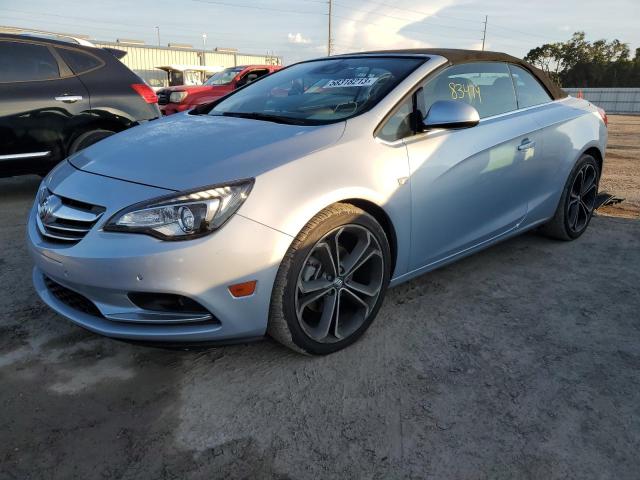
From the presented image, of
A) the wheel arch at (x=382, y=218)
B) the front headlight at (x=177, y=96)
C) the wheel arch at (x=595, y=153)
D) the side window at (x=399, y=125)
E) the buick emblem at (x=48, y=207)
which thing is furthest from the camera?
the front headlight at (x=177, y=96)

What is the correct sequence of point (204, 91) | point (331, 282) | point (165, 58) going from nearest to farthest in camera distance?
point (331, 282), point (204, 91), point (165, 58)

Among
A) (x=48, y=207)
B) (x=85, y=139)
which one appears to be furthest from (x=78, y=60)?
(x=48, y=207)

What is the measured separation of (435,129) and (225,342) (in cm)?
158

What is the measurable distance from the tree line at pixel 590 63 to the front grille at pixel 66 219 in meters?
44.4

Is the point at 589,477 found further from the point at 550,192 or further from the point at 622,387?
the point at 550,192

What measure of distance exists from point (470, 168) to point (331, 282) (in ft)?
3.72

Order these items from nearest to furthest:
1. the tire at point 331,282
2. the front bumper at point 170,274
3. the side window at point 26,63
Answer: the front bumper at point 170,274 < the tire at point 331,282 < the side window at point 26,63

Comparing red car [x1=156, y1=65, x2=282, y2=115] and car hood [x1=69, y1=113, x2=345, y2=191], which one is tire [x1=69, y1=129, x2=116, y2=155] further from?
red car [x1=156, y1=65, x2=282, y2=115]

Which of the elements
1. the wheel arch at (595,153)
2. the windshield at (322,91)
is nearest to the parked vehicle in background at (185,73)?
the windshield at (322,91)

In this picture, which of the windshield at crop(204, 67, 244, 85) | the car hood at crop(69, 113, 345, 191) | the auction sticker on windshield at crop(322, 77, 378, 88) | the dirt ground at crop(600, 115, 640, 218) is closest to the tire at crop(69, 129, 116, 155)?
the car hood at crop(69, 113, 345, 191)

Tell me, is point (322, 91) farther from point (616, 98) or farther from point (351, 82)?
point (616, 98)

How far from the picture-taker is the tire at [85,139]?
5.22 m

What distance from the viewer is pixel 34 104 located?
16.3 ft

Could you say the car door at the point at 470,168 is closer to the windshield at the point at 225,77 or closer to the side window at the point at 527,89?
the side window at the point at 527,89
